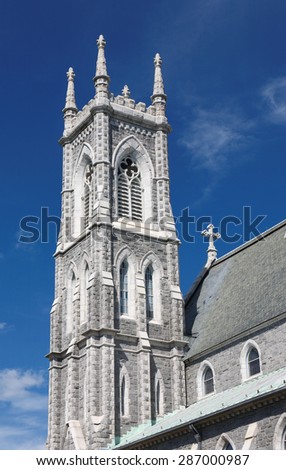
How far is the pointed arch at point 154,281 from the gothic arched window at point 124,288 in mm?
909

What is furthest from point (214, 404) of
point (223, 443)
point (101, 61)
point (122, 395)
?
point (101, 61)

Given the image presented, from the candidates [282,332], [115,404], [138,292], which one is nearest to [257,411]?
[282,332]

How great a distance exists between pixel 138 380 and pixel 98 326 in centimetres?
324

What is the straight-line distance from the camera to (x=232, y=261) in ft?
145

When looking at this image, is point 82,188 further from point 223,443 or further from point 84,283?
point 223,443

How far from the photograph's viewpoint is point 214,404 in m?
33.7

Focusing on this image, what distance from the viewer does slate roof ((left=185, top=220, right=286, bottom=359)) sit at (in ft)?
122

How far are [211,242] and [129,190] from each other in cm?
756

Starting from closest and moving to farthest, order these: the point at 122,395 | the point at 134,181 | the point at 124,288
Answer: the point at 122,395, the point at 124,288, the point at 134,181

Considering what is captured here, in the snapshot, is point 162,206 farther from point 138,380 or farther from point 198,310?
point 138,380

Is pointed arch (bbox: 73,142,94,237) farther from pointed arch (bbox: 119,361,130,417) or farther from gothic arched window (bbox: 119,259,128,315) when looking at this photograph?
pointed arch (bbox: 119,361,130,417)

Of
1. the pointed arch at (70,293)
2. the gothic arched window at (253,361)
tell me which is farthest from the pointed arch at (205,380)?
the pointed arch at (70,293)

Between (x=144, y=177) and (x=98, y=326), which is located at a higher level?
(x=144, y=177)

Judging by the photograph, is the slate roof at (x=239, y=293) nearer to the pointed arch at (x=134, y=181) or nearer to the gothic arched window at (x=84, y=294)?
the pointed arch at (x=134, y=181)
